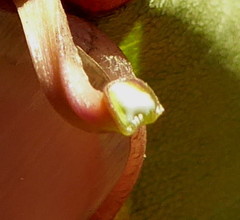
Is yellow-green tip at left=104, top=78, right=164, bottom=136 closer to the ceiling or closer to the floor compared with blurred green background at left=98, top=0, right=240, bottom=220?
closer to the ceiling

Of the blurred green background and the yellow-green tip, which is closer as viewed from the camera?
the yellow-green tip

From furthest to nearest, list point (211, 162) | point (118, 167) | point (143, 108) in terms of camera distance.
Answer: point (211, 162), point (118, 167), point (143, 108)

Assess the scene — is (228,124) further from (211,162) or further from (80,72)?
(80,72)

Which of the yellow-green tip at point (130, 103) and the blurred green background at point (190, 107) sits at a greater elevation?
the yellow-green tip at point (130, 103)

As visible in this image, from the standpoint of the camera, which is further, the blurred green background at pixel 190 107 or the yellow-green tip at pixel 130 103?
the blurred green background at pixel 190 107

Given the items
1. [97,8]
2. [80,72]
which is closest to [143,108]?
[80,72]
